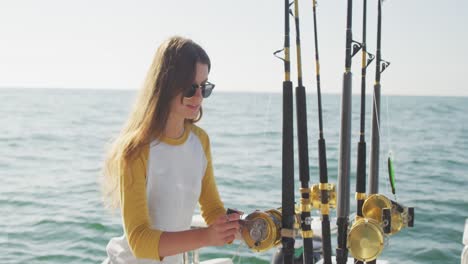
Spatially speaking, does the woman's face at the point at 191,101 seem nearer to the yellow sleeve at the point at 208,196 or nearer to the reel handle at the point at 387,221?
the yellow sleeve at the point at 208,196

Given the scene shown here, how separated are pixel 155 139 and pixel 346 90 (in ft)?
2.49

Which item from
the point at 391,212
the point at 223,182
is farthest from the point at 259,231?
the point at 223,182

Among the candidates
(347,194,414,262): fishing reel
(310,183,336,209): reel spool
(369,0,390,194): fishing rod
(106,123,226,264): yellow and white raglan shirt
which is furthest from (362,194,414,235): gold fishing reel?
(106,123,226,264): yellow and white raglan shirt

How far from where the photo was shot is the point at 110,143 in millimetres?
1563

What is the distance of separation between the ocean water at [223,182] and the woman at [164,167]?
0.73 feet

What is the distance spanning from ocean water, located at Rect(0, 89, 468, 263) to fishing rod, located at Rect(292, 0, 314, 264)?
8.7 inches

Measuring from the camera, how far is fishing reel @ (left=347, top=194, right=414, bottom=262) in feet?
5.45

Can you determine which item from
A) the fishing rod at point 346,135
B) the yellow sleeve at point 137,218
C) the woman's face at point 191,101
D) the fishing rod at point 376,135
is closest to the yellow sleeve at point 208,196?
the woman's face at point 191,101

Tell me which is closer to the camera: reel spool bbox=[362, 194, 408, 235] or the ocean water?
reel spool bbox=[362, 194, 408, 235]

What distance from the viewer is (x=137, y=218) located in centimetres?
142

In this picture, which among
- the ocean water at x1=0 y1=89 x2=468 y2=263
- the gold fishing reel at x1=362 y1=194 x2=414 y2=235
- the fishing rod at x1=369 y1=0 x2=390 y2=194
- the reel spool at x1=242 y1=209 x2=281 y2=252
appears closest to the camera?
the reel spool at x1=242 y1=209 x2=281 y2=252

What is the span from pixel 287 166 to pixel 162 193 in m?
0.35

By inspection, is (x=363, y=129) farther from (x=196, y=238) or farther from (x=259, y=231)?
(x=196, y=238)

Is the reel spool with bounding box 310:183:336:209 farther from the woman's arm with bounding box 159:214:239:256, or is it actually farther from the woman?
the woman's arm with bounding box 159:214:239:256
